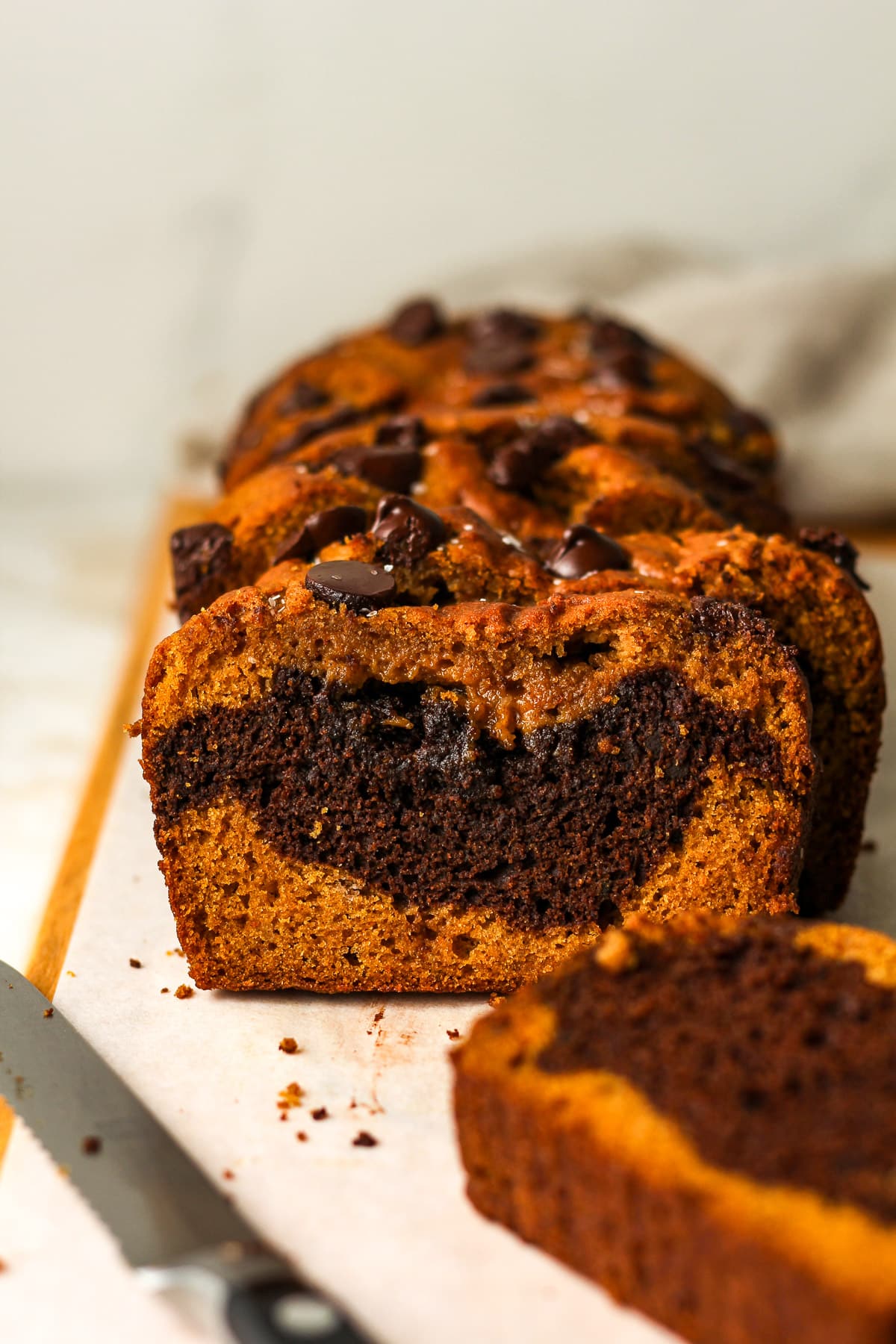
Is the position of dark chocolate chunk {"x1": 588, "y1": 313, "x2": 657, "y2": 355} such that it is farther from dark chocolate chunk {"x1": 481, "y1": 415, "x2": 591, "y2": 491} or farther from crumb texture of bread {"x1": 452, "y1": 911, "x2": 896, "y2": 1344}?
crumb texture of bread {"x1": 452, "y1": 911, "x2": 896, "y2": 1344}

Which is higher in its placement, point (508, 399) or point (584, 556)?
point (508, 399)

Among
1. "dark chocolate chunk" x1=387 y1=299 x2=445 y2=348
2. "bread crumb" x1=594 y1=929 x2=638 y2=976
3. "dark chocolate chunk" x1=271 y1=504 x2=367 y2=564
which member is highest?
"dark chocolate chunk" x1=387 y1=299 x2=445 y2=348

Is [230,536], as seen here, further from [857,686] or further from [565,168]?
[565,168]

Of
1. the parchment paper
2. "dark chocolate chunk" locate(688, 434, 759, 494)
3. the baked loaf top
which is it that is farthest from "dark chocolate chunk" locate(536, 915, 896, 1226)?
"dark chocolate chunk" locate(688, 434, 759, 494)

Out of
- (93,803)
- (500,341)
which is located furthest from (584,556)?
(500,341)

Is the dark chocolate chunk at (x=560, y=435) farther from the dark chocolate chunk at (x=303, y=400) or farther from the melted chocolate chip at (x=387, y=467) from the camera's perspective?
the dark chocolate chunk at (x=303, y=400)

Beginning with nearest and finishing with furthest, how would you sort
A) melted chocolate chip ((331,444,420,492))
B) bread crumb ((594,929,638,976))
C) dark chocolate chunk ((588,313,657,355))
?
1. bread crumb ((594,929,638,976))
2. melted chocolate chip ((331,444,420,492))
3. dark chocolate chunk ((588,313,657,355))

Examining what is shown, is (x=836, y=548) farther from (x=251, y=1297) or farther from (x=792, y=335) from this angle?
(x=792, y=335)

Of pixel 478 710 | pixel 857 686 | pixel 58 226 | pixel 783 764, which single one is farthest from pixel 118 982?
pixel 58 226
